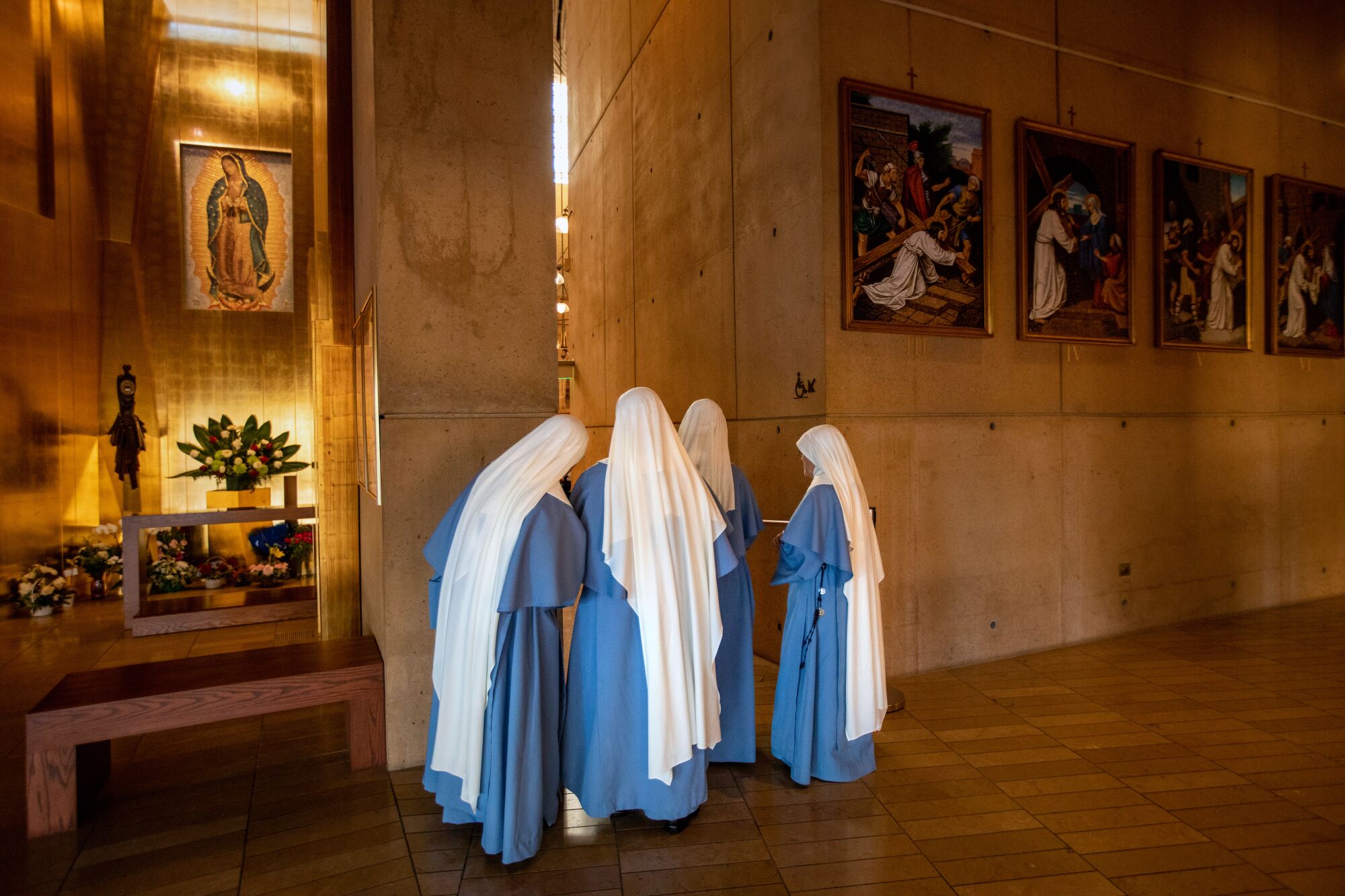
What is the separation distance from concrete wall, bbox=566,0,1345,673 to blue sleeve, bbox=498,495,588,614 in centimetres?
247

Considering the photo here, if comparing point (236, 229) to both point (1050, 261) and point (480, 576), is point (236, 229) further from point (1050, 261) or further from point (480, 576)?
point (1050, 261)

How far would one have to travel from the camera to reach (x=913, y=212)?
190 inches

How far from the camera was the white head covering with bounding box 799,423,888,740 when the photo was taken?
10.8ft

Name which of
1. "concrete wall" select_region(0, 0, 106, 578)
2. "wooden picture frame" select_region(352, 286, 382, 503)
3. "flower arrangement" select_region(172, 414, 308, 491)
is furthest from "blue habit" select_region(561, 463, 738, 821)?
"concrete wall" select_region(0, 0, 106, 578)

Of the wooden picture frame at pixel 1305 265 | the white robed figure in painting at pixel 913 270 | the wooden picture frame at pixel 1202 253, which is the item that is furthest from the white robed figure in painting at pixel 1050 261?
the wooden picture frame at pixel 1305 265

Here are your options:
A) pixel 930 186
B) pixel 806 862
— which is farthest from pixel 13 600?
pixel 930 186

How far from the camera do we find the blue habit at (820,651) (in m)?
3.22

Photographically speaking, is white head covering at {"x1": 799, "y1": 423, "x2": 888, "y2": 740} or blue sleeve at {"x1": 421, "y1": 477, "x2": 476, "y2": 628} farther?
white head covering at {"x1": 799, "y1": 423, "x2": 888, "y2": 740}

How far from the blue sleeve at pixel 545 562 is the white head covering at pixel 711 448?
98cm

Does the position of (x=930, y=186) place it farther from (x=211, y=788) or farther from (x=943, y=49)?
(x=211, y=788)

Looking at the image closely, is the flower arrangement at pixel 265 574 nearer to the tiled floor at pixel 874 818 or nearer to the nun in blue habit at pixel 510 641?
the tiled floor at pixel 874 818

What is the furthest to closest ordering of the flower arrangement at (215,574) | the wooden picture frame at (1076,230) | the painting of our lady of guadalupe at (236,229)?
1. the painting of our lady of guadalupe at (236,229)
2. the flower arrangement at (215,574)
3. the wooden picture frame at (1076,230)

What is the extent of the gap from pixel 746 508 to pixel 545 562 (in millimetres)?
1324

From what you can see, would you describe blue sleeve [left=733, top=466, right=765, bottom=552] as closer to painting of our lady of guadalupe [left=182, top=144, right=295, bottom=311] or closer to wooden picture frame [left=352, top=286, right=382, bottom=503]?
wooden picture frame [left=352, top=286, right=382, bottom=503]
